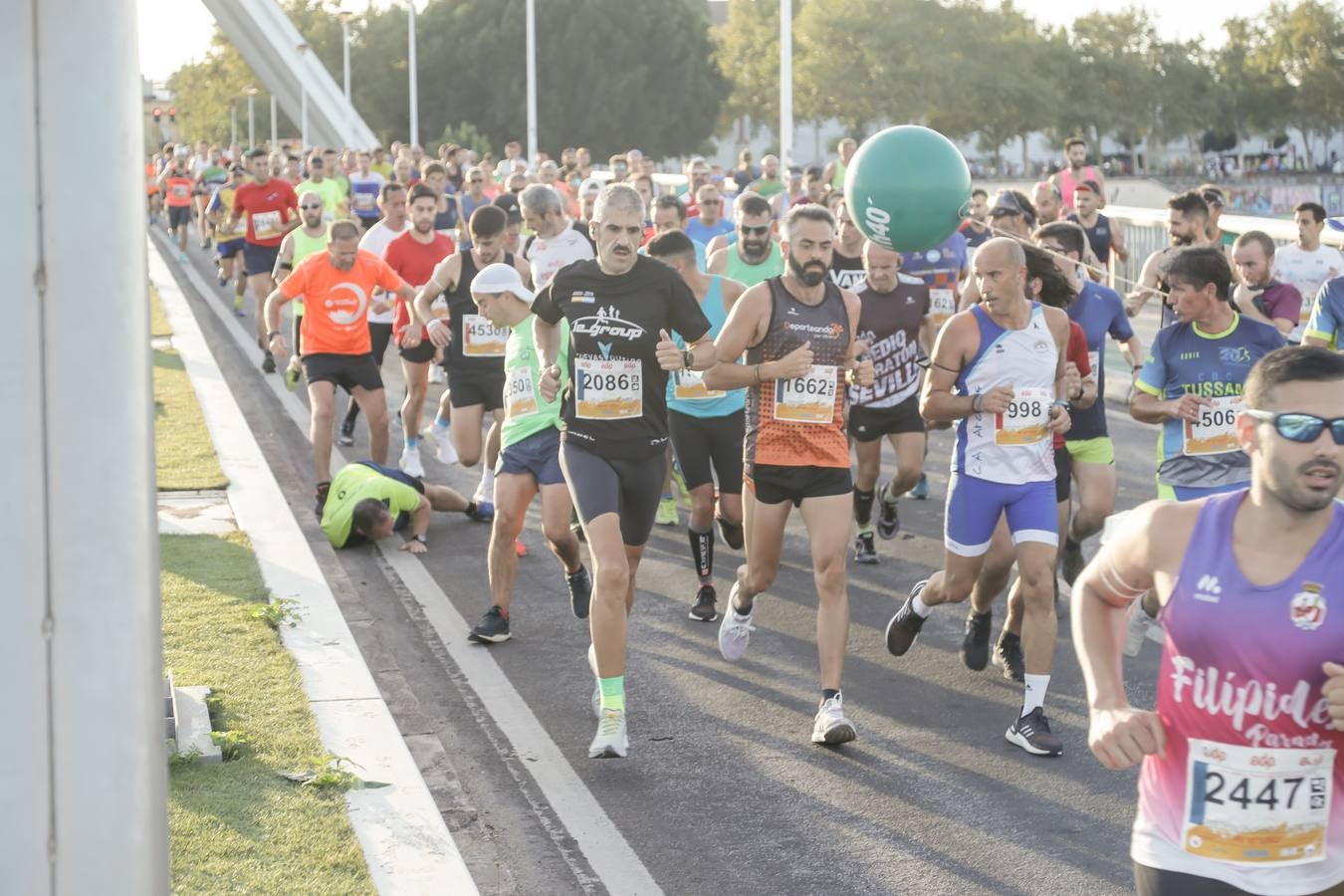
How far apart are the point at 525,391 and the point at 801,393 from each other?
191 cm

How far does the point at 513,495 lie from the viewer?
895cm

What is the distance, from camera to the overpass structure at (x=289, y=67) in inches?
2458

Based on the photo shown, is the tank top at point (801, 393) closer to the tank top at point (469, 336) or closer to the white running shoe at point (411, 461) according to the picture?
the tank top at point (469, 336)

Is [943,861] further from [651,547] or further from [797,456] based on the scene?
[651,547]

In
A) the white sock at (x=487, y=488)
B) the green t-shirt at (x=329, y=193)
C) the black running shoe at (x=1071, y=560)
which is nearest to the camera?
the black running shoe at (x=1071, y=560)

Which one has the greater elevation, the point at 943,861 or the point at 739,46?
the point at 739,46

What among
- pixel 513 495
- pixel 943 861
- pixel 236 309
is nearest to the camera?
pixel 943 861

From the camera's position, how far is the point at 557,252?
12.6 metres

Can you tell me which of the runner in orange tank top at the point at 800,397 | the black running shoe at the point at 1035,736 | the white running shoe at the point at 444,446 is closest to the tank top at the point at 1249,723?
the black running shoe at the point at 1035,736

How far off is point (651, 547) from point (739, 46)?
89.7 meters

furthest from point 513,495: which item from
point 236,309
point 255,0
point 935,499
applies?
point 255,0

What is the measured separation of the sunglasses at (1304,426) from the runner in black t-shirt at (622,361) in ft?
13.3

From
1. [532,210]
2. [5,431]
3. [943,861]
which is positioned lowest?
[943,861]

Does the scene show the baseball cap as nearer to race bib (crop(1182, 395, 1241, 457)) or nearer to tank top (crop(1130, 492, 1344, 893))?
race bib (crop(1182, 395, 1241, 457))
